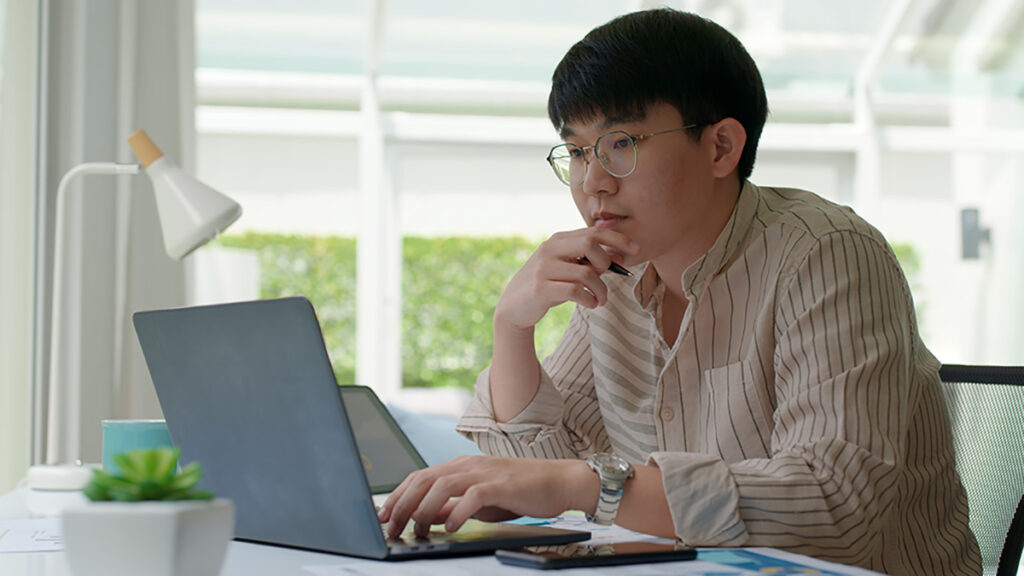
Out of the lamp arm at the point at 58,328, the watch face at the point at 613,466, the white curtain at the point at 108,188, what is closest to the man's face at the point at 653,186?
the watch face at the point at 613,466

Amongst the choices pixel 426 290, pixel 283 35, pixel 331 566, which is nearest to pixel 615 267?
pixel 331 566

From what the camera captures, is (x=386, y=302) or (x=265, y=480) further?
(x=386, y=302)

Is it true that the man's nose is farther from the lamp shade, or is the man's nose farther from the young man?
the lamp shade

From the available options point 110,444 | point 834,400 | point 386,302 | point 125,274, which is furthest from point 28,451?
point 386,302

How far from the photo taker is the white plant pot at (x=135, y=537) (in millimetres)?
541

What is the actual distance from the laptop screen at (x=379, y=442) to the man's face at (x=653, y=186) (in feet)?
1.30

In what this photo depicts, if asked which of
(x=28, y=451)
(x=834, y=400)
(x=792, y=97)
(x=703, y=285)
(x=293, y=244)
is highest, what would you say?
(x=792, y=97)

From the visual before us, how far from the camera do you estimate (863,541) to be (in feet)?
3.26

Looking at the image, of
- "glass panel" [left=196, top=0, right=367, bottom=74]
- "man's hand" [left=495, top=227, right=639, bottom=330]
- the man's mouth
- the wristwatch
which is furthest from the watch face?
"glass panel" [left=196, top=0, right=367, bottom=74]

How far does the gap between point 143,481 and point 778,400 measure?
786 millimetres

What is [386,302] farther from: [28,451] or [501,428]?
[501,428]

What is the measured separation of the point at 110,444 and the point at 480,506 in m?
0.62

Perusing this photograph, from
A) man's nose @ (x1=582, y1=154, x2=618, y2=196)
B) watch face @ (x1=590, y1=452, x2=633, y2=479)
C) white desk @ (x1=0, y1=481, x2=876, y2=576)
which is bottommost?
white desk @ (x1=0, y1=481, x2=876, y2=576)

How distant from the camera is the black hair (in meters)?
1.25
